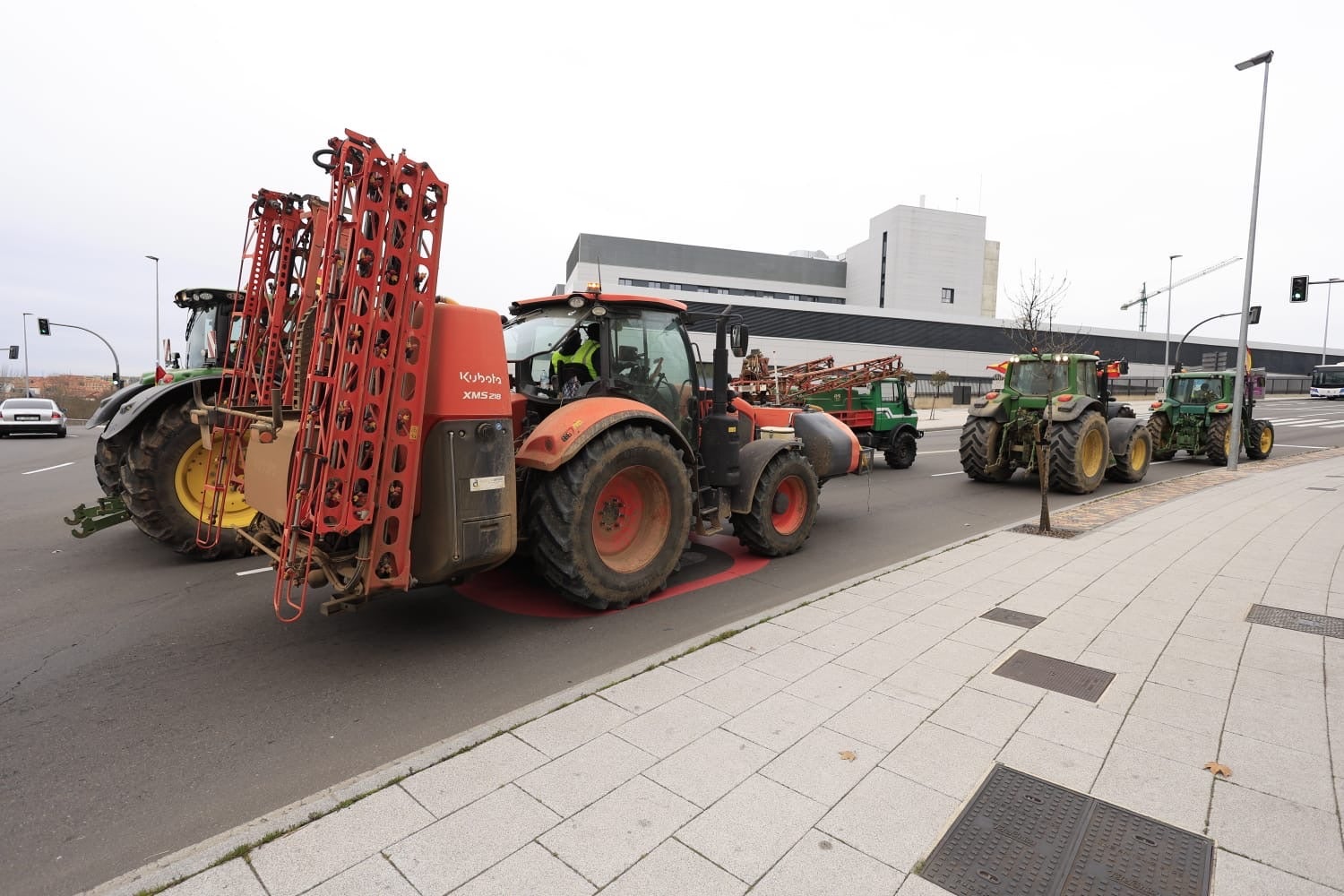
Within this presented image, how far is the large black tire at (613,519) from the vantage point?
4.62 meters

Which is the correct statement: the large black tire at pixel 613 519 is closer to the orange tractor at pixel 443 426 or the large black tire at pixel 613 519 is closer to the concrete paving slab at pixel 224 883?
the orange tractor at pixel 443 426

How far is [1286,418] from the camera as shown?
1284 inches

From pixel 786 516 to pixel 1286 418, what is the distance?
128 feet

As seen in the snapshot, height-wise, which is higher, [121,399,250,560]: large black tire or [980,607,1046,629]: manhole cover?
[121,399,250,560]: large black tire

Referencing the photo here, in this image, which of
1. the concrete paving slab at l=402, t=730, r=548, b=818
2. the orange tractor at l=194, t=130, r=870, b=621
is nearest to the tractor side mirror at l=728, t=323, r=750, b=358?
the orange tractor at l=194, t=130, r=870, b=621

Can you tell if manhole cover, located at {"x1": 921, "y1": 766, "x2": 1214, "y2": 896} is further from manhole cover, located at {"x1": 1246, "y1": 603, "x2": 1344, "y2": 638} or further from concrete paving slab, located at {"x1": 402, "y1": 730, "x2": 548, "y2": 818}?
manhole cover, located at {"x1": 1246, "y1": 603, "x2": 1344, "y2": 638}

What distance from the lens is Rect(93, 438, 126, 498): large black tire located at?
6.40m

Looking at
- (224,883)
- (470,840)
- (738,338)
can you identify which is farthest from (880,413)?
(224,883)

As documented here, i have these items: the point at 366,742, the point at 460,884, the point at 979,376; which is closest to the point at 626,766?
the point at 460,884

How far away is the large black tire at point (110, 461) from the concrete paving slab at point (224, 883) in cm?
577

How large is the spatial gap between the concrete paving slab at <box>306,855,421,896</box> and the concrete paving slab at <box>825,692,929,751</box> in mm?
1953

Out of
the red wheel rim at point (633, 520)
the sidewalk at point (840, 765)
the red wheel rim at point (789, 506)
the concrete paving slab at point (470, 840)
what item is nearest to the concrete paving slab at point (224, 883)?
the sidewalk at point (840, 765)

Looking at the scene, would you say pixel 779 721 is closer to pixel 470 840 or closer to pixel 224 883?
pixel 470 840

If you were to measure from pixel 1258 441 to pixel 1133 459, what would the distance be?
6.97 meters
